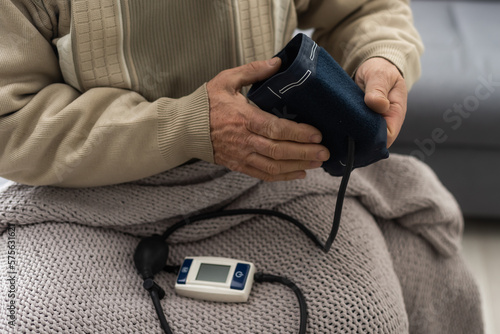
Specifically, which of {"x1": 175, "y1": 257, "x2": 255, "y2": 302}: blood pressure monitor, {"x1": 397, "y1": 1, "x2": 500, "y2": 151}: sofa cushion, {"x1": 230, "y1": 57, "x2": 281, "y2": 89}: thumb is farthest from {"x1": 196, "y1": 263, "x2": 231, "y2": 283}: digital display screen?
{"x1": 397, "y1": 1, "x2": 500, "y2": 151}: sofa cushion

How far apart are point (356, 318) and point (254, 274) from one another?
15 centimetres

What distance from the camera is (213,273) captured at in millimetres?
667

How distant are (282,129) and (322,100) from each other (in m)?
0.06

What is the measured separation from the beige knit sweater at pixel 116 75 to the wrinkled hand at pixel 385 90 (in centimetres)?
3

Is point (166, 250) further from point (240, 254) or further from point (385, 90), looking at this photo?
point (385, 90)

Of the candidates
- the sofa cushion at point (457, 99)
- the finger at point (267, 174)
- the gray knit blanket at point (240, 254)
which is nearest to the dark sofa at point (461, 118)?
the sofa cushion at point (457, 99)

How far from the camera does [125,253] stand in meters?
0.70

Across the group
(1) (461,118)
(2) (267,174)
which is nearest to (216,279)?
(2) (267,174)

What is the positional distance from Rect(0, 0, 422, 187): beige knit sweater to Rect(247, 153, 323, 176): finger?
6 cm

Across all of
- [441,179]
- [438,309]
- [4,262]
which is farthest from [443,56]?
[4,262]

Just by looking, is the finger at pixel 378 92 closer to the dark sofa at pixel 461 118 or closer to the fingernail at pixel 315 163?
the fingernail at pixel 315 163

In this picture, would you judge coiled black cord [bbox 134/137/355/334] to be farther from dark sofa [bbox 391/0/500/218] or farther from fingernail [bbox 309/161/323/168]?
dark sofa [bbox 391/0/500/218]

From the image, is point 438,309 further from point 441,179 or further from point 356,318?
point 441,179

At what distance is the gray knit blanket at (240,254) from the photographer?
0.62m
